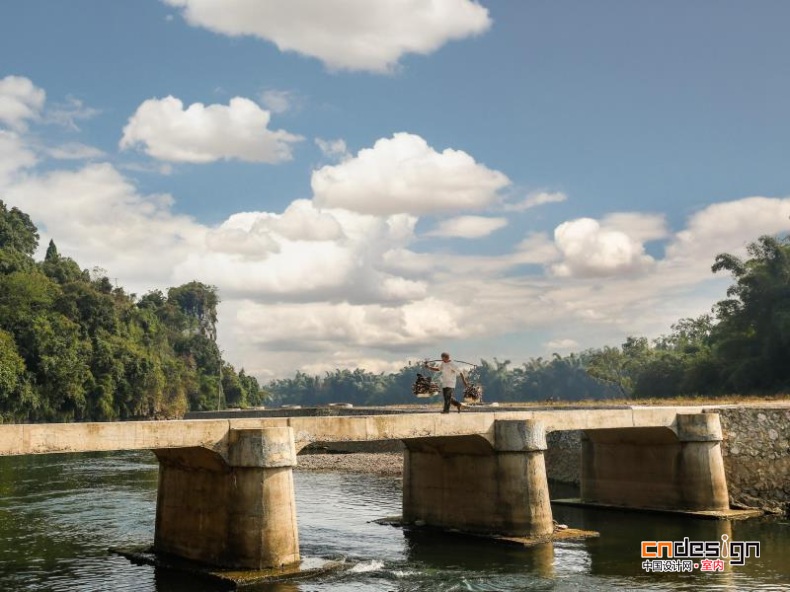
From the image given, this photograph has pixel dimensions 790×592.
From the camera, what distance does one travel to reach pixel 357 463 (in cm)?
5200

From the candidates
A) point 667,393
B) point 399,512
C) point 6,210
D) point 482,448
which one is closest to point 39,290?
point 6,210

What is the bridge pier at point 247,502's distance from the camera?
19.2 meters

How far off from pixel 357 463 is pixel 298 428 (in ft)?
104

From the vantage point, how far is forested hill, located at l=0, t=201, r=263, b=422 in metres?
83.8

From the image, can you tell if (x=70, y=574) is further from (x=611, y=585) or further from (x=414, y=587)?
(x=611, y=585)

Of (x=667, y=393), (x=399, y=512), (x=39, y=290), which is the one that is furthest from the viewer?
(x=39, y=290)

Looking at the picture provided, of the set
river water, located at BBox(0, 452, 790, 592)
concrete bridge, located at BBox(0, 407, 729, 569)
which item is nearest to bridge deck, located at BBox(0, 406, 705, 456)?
concrete bridge, located at BBox(0, 407, 729, 569)

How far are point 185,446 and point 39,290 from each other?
276ft

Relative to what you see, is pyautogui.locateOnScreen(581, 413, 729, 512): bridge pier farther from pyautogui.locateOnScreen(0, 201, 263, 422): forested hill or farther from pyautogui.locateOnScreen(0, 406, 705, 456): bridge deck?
pyautogui.locateOnScreen(0, 201, 263, 422): forested hill

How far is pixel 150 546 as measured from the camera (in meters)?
23.5

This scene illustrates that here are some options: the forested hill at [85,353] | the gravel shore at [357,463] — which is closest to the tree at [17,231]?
the forested hill at [85,353]

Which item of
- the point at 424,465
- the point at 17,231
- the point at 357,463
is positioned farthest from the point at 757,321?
the point at 17,231

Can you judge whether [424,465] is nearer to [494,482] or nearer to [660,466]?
[494,482]

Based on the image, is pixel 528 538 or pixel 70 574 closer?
pixel 70 574
